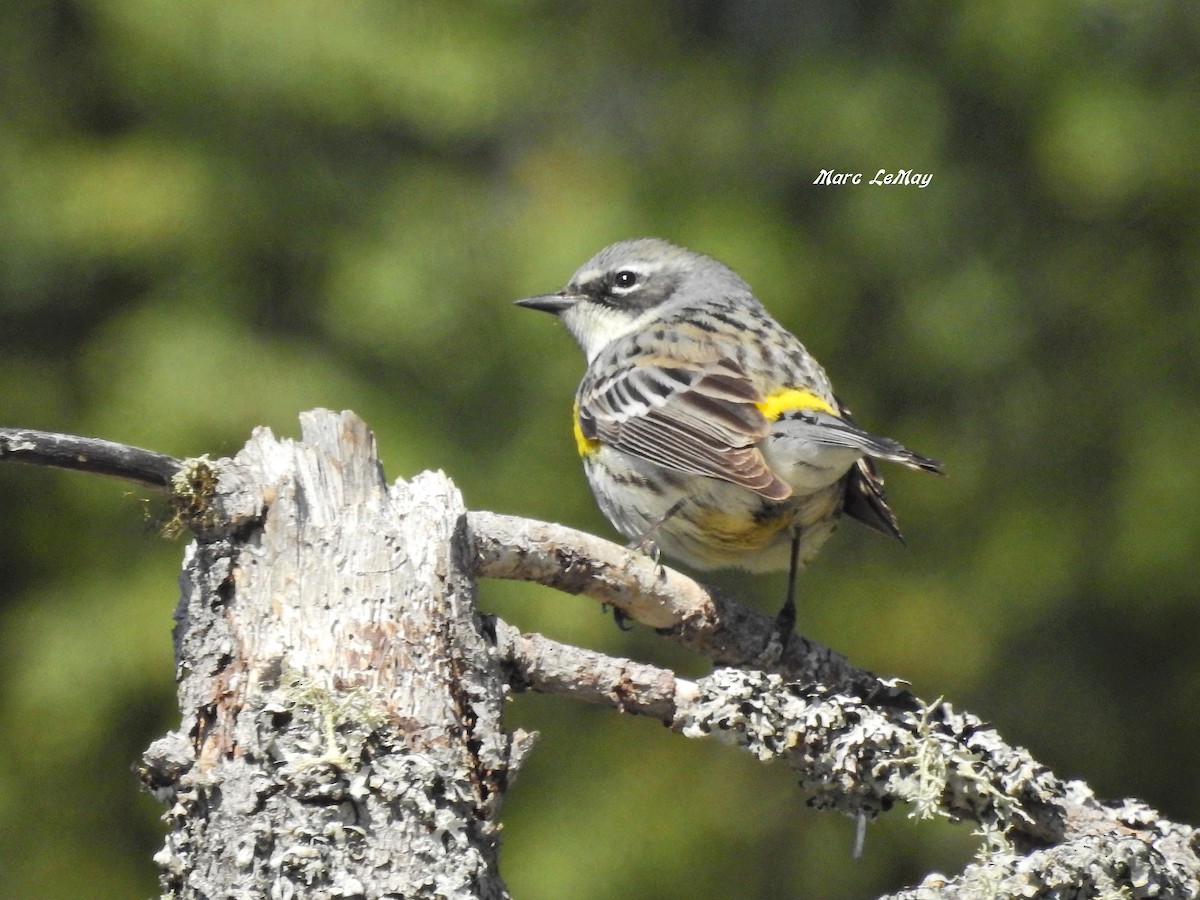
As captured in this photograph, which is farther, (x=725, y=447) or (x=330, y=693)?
(x=725, y=447)

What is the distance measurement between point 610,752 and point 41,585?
2516 mm

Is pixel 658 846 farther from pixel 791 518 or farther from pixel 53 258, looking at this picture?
pixel 53 258

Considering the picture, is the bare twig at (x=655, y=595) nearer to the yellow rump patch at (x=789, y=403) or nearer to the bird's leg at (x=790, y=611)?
the bird's leg at (x=790, y=611)

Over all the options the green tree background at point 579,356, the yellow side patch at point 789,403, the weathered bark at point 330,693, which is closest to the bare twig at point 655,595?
the weathered bark at point 330,693

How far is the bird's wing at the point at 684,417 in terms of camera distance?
368 cm

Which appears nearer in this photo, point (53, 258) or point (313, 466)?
point (313, 466)

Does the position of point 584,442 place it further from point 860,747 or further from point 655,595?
point 860,747

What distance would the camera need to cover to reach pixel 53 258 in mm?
5836

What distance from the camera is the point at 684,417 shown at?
4.02m

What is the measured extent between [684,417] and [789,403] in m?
0.32


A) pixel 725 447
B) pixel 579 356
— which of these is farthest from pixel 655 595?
pixel 579 356

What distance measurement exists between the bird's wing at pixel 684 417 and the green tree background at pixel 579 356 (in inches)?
50.5

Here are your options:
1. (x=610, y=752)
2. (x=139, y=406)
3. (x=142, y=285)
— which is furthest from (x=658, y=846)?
(x=142, y=285)

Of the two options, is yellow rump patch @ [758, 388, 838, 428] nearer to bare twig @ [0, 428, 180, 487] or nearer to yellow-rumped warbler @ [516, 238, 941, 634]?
yellow-rumped warbler @ [516, 238, 941, 634]
